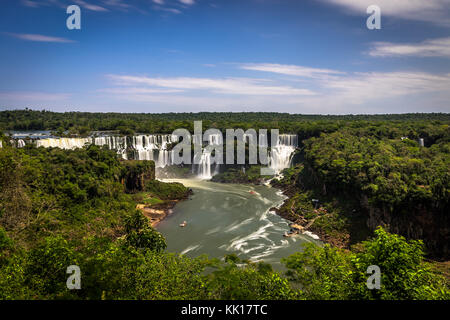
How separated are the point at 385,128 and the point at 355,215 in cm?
3906

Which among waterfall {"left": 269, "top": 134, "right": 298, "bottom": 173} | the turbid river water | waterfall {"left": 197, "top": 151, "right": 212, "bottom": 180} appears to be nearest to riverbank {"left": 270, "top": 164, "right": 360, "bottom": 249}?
the turbid river water

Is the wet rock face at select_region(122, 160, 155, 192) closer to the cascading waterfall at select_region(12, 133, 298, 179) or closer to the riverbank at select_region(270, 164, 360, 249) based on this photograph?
the cascading waterfall at select_region(12, 133, 298, 179)

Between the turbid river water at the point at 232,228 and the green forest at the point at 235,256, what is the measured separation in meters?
2.59

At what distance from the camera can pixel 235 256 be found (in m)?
27.5

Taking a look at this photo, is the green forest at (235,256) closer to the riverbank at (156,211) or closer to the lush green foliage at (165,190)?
the lush green foliage at (165,190)

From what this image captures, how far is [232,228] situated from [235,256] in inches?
513

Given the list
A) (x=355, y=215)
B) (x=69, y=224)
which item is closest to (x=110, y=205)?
(x=69, y=224)

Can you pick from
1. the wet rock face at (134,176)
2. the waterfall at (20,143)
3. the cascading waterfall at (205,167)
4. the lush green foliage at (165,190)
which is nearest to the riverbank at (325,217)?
the lush green foliage at (165,190)

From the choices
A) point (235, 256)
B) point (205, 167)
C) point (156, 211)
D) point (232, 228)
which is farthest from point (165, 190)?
point (235, 256)

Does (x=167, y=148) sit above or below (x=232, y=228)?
above

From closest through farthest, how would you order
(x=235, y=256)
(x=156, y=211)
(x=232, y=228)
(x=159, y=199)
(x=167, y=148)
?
(x=235, y=256), (x=232, y=228), (x=156, y=211), (x=159, y=199), (x=167, y=148)

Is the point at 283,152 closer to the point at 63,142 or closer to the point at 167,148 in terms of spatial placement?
the point at 167,148

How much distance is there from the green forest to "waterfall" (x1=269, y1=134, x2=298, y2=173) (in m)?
4.29

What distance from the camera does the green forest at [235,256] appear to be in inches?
575
